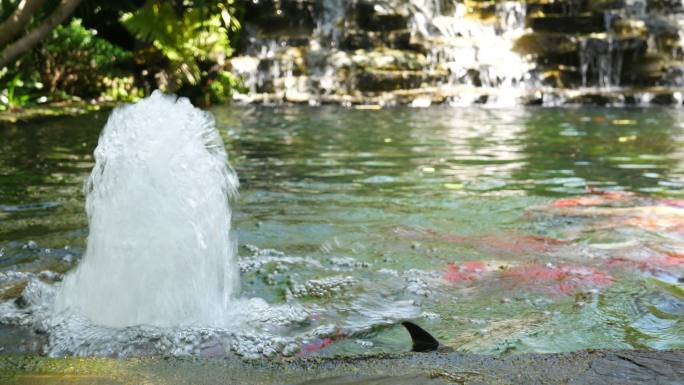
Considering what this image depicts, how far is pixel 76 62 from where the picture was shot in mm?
16984

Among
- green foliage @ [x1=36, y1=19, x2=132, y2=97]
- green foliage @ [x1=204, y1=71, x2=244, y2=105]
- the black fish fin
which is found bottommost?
the black fish fin

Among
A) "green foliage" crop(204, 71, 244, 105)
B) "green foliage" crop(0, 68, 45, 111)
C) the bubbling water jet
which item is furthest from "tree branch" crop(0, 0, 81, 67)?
"green foliage" crop(204, 71, 244, 105)

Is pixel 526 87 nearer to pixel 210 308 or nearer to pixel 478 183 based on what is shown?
pixel 478 183

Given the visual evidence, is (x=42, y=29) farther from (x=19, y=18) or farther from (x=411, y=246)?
(x=411, y=246)

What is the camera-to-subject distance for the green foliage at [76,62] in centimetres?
1647

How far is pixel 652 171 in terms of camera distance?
8594 mm

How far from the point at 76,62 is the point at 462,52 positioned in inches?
423

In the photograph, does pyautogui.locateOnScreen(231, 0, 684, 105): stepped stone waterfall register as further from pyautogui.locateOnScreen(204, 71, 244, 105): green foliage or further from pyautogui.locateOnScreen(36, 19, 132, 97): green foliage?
pyautogui.locateOnScreen(36, 19, 132, 97): green foliage

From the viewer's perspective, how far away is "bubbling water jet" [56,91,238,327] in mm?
3410

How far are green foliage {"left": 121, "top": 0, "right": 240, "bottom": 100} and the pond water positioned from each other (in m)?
6.72

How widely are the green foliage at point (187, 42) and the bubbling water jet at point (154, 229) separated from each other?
13.4 m

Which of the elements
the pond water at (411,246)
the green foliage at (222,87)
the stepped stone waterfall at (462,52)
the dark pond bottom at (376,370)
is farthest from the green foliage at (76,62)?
the dark pond bottom at (376,370)

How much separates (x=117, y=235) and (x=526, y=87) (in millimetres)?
18964

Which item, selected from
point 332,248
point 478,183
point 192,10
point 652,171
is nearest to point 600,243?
point 332,248
